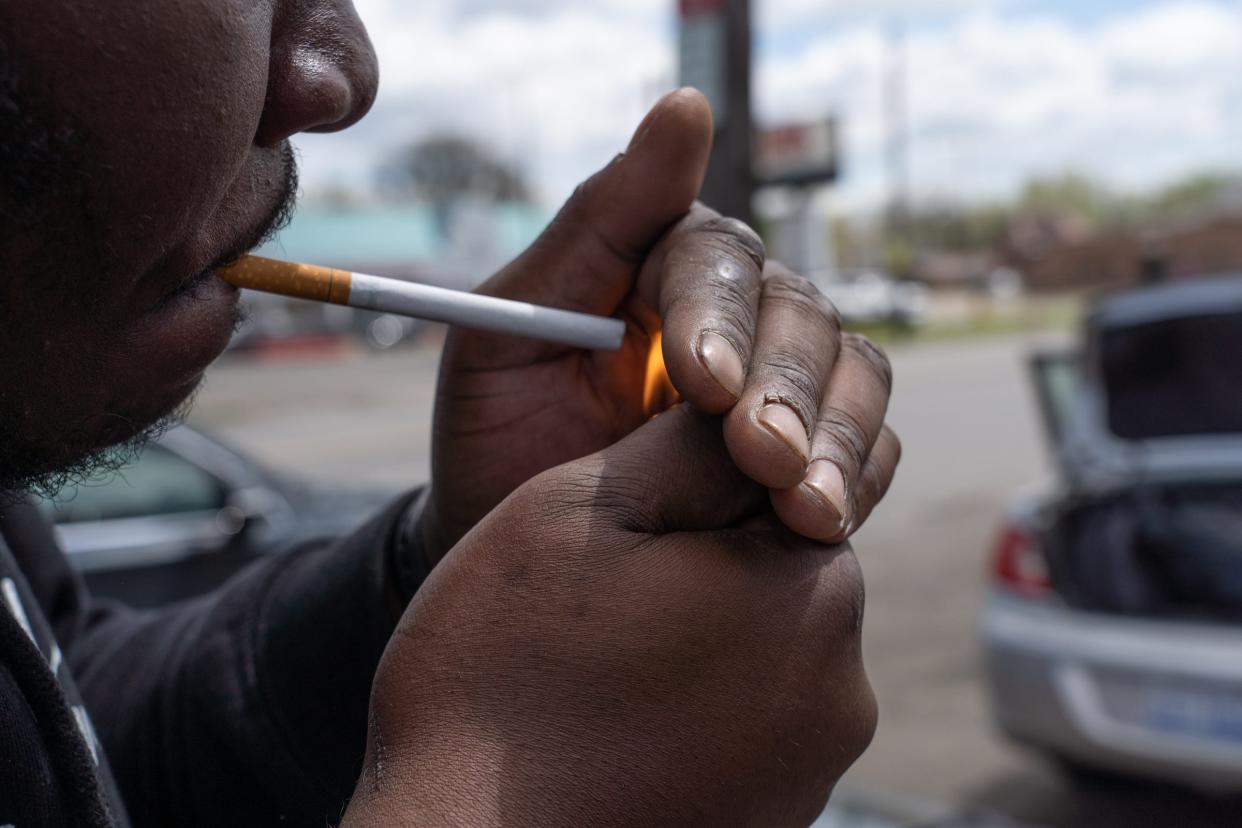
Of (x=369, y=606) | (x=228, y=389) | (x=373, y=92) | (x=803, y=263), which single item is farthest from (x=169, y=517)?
(x=228, y=389)

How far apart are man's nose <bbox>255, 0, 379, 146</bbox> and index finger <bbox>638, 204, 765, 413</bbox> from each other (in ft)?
→ 1.05

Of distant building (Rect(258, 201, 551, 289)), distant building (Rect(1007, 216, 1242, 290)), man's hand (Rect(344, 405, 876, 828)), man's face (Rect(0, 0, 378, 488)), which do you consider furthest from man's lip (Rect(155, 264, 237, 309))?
distant building (Rect(1007, 216, 1242, 290))

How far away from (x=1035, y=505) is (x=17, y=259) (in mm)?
4038

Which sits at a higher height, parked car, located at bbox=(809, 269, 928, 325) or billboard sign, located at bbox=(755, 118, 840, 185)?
billboard sign, located at bbox=(755, 118, 840, 185)

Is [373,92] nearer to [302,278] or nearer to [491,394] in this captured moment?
[302,278]

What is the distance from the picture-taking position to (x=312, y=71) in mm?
958

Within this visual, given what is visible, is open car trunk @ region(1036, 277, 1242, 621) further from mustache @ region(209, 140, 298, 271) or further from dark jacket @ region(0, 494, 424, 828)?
mustache @ region(209, 140, 298, 271)

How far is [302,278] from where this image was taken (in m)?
1.04

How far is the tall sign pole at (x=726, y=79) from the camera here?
13.5 ft

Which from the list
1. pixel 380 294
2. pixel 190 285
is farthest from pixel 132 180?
pixel 380 294

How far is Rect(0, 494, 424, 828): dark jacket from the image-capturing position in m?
1.06

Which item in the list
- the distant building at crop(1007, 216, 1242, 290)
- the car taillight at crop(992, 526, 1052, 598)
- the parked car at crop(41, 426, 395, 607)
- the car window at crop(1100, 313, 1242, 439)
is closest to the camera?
the car taillight at crop(992, 526, 1052, 598)

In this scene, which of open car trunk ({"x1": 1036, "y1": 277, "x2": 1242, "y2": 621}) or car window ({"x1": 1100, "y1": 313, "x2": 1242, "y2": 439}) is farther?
car window ({"x1": 1100, "y1": 313, "x2": 1242, "y2": 439})

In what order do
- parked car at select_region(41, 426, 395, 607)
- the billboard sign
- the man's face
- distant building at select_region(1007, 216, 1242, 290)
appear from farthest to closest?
1. distant building at select_region(1007, 216, 1242, 290)
2. the billboard sign
3. parked car at select_region(41, 426, 395, 607)
4. the man's face
